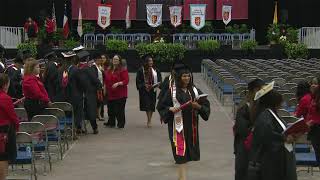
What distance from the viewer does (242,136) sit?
23.5ft

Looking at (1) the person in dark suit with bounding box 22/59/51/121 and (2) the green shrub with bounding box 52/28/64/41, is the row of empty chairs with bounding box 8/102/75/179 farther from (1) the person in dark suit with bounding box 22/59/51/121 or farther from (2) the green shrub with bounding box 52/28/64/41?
(2) the green shrub with bounding box 52/28/64/41

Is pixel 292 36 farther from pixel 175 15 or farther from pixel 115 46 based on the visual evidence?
pixel 115 46

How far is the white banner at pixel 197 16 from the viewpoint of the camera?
35.4 m

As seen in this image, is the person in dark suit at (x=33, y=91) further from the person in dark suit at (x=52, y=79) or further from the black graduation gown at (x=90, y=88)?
the black graduation gown at (x=90, y=88)

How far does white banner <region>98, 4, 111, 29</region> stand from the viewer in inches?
1387

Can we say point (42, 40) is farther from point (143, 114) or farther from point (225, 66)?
point (143, 114)

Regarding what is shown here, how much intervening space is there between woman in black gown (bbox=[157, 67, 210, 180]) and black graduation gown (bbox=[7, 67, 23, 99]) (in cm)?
506

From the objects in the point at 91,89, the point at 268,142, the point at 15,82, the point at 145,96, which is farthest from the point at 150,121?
the point at 268,142

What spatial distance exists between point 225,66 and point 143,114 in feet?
22.5

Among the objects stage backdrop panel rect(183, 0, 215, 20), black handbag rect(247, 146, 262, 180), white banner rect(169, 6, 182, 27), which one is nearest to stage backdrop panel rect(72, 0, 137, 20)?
stage backdrop panel rect(183, 0, 215, 20)

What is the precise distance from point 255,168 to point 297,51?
26.4 m

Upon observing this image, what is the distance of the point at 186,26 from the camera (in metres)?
36.8

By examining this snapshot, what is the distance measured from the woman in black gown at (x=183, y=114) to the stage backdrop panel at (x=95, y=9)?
28.5m

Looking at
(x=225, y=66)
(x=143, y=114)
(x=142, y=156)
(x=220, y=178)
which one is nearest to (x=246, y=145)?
(x=220, y=178)
